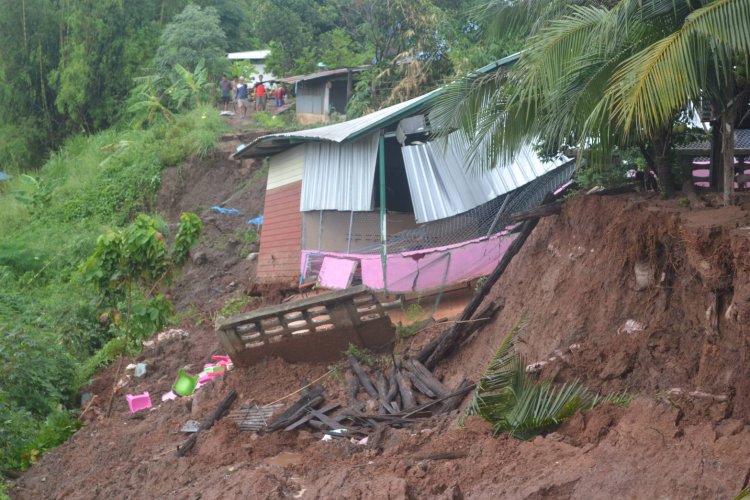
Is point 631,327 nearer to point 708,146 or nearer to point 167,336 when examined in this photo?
point 708,146

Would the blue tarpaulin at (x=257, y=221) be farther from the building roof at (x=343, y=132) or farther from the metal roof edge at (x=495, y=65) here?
the metal roof edge at (x=495, y=65)

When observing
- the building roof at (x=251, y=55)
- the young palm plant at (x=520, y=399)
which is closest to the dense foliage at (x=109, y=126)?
the building roof at (x=251, y=55)

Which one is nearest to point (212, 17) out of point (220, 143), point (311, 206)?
point (220, 143)

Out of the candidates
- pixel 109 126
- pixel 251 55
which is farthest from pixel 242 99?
pixel 109 126

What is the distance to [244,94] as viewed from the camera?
3250cm

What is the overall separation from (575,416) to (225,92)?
1093 inches

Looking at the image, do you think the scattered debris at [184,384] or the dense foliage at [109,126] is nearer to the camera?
the scattered debris at [184,384]

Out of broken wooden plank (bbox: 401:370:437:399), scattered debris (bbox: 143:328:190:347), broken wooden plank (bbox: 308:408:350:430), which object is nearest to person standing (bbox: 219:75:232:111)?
scattered debris (bbox: 143:328:190:347)

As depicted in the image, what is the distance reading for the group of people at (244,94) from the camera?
32.7m

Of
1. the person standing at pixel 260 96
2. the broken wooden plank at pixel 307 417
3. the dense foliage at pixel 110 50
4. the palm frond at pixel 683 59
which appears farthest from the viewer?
the dense foliage at pixel 110 50

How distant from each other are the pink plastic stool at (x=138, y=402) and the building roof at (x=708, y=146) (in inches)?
328

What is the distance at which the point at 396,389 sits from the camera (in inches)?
423

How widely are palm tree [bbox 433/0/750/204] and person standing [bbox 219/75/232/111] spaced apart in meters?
24.2

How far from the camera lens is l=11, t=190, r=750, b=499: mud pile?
22.6 feet
